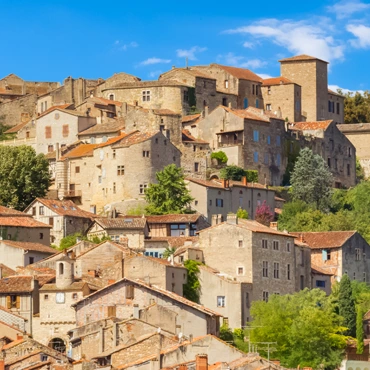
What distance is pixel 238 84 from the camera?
389 feet

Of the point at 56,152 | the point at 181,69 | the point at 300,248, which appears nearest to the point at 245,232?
the point at 300,248

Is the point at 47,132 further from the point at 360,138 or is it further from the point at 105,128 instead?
the point at 360,138

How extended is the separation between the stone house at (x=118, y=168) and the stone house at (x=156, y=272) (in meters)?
20.5

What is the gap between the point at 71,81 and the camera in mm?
118875

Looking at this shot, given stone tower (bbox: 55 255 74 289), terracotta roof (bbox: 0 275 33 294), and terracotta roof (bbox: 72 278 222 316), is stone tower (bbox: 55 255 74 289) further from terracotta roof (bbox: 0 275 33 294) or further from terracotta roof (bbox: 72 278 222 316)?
terracotta roof (bbox: 72 278 222 316)

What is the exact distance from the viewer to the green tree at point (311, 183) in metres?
102

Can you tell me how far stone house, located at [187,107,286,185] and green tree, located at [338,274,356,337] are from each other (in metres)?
26.2

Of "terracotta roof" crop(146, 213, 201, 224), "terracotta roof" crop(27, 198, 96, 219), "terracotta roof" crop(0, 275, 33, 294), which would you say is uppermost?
"terracotta roof" crop(27, 198, 96, 219)

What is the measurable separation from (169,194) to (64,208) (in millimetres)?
6721

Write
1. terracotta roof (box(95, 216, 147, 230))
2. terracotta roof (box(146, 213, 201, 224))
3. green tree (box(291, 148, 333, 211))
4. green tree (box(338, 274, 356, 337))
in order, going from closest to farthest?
green tree (box(338, 274, 356, 337)) → terracotta roof (box(95, 216, 147, 230)) → terracotta roof (box(146, 213, 201, 224)) → green tree (box(291, 148, 333, 211))

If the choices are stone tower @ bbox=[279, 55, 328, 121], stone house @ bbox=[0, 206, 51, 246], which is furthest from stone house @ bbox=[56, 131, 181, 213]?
stone tower @ bbox=[279, 55, 328, 121]

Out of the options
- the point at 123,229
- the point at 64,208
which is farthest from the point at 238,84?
the point at 123,229

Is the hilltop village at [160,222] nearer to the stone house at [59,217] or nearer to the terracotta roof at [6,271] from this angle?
the stone house at [59,217]

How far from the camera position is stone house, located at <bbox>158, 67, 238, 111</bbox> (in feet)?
369
